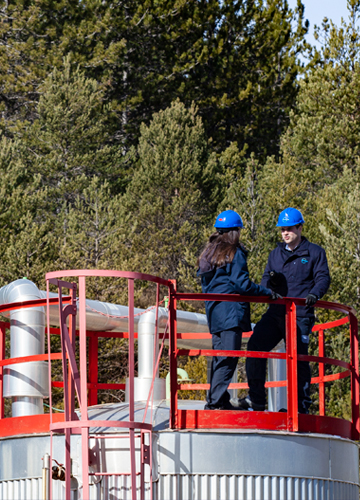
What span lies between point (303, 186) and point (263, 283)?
93.7 ft

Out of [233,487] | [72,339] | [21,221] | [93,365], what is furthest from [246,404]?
[21,221]

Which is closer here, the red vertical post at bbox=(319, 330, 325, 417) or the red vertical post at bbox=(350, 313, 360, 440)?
the red vertical post at bbox=(350, 313, 360, 440)

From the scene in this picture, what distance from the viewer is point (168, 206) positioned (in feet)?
118

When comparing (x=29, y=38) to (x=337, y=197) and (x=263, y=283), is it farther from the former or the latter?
(x=263, y=283)

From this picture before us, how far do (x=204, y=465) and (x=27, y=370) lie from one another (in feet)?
7.76

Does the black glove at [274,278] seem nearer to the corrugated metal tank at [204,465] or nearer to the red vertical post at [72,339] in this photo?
the corrugated metal tank at [204,465]

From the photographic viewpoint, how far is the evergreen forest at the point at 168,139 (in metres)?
32.7

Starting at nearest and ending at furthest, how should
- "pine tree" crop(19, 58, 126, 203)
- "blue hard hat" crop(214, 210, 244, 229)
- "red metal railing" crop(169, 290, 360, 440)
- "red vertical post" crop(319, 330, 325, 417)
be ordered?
"red metal railing" crop(169, 290, 360, 440) → "blue hard hat" crop(214, 210, 244, 229) → "red vertical post" crop(319, 330, 325, 417) → "pine tree" crop(19, 58, 126, 203)

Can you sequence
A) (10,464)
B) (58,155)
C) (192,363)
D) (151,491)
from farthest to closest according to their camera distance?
(58,155) → (192,363) → (10,464) → (151,491)

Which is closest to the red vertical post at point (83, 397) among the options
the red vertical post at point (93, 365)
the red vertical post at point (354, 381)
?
the red vertical post at point (354, 381)

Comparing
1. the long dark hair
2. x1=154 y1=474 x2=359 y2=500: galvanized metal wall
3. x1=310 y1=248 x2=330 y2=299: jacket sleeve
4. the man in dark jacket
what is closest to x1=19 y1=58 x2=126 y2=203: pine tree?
the man in dark jacket

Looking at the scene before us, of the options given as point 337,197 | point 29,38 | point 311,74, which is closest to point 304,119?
point 311,74

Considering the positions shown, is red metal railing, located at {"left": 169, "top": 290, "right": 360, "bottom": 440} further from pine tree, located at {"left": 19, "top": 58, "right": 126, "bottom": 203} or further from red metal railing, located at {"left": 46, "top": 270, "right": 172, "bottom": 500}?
pine tree, located at {"left": 19, "top": 58, "right": 126, "bottom": 203}

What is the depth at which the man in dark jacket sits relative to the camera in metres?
7.86
